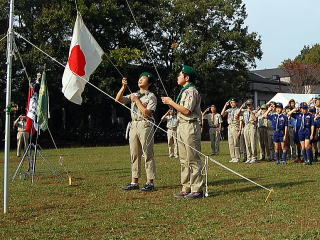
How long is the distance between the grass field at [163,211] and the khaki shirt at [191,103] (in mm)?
1495

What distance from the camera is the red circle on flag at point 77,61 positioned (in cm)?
878

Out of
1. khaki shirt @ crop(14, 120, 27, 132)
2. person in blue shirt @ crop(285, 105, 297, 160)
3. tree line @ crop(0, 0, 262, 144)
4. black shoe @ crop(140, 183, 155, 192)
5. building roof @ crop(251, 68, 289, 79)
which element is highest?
building roof @ crop(251, 68, 289, 79)

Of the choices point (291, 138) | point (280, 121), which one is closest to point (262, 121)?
point (291, 138)

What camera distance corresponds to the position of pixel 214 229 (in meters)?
6.23

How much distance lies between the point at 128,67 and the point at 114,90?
2348 mm

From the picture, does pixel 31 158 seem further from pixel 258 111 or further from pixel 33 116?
pixel 258 111

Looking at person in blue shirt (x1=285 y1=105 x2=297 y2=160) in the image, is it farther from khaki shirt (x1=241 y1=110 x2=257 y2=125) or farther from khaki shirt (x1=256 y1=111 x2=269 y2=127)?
khaki shirt (x1=241 y1=110 x2=257 y2=125)

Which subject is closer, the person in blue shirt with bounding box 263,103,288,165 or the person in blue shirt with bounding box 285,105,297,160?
the person in blue shirt with bounding box 263,103,288,165

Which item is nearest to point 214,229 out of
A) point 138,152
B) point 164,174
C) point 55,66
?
point 138,152

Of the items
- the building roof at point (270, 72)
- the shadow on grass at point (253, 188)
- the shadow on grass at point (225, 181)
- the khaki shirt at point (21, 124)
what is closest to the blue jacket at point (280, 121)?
the shadow on grass at point (225, 181)

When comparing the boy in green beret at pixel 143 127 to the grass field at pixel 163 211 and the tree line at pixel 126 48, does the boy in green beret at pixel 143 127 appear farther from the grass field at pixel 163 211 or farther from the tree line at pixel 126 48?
the tree line at pixel 126 48

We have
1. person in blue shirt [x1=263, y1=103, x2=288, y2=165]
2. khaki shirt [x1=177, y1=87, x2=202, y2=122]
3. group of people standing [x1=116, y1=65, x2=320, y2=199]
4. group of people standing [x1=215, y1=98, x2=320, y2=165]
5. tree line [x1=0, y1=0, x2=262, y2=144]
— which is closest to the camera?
khaki shirt [x1=177, y1=87, x2=202, y2=122]

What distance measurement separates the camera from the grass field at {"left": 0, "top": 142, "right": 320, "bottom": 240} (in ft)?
20.0

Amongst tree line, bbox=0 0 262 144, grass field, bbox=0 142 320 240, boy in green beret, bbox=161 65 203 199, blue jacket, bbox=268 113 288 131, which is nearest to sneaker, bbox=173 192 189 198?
boy in green beret, bbox=161 65 203 199
